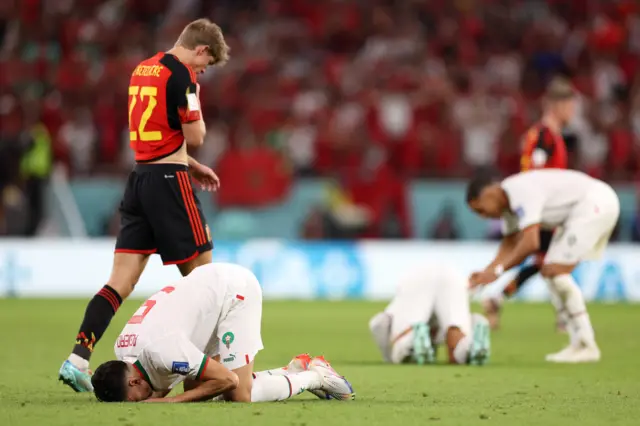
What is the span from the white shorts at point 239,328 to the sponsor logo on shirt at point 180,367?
0.31 meters

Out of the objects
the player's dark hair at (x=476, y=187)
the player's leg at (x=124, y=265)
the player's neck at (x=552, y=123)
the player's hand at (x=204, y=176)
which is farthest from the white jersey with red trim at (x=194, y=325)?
the player's neck at (x=552, y=123)

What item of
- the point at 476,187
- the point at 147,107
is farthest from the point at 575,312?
the point at 147,107

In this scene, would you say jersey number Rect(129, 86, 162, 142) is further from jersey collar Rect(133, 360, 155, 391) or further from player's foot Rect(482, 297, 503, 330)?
player's foot Rect(482, 297, 503, 330)

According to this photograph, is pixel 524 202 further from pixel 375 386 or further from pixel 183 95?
pixel 183 95

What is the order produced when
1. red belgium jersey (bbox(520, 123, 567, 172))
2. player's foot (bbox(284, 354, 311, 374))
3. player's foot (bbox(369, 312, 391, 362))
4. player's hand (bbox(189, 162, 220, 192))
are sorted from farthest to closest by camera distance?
red belgium jersey (bbox(520, 123, 567, 172)), player's foot (bbox(369, 312, 391, 362)), player's hand (bbox(189, 162, 220, 192)), player's foot (bbox(284, 354, 311, 374))

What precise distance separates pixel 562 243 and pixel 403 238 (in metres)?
8.53

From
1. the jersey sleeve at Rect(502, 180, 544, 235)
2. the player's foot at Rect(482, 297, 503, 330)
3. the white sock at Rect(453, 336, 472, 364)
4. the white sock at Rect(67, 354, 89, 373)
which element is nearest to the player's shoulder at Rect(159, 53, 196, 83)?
the white sock at Rect(67, 354, 89, 373)

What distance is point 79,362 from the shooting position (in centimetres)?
641

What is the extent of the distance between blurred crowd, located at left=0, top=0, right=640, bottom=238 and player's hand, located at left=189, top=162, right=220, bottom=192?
10.3m

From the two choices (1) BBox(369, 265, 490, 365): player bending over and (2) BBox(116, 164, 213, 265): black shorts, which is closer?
(2) BBox(116, 164, 213, 265): black shorts

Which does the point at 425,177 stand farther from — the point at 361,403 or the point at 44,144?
the point at 361,403

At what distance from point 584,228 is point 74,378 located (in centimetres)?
459

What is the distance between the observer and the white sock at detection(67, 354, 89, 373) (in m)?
6.39

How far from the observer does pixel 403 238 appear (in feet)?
58.4
